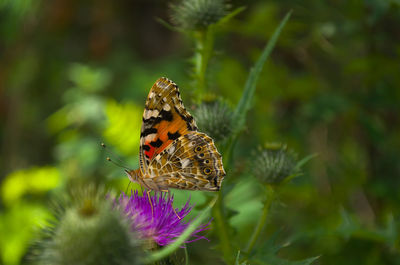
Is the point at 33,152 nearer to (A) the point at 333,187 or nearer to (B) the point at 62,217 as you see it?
(A) the point at 333,187

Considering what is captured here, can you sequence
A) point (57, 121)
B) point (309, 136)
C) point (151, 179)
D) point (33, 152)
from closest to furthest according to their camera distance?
point (151, 179) < point (309, 136) < point (57, 121) < point (33, 152)

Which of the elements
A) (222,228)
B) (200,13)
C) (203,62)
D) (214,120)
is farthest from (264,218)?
(200,13)

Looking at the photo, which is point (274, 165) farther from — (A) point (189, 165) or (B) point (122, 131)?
(B) point (122, 131)

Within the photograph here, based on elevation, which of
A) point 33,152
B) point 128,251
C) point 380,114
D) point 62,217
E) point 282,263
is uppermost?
point 62,217

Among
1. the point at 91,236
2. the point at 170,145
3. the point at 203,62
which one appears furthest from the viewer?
the point at 203,62

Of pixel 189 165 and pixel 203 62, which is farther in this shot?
pixel 203 62

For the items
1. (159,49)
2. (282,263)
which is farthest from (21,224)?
(159,49)
